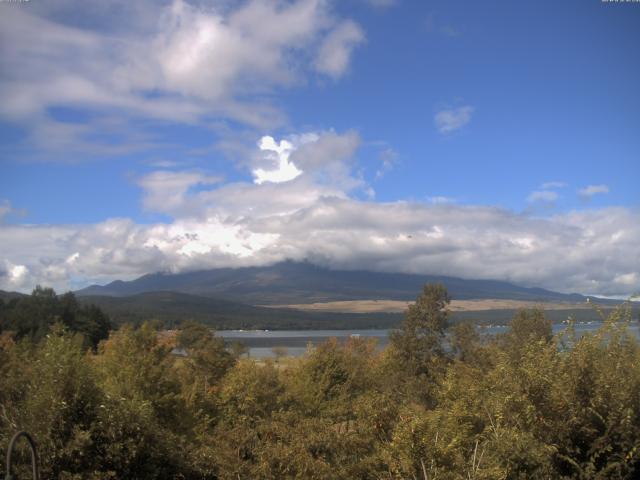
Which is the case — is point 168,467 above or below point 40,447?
below

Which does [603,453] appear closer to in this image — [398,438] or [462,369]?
[398,438]

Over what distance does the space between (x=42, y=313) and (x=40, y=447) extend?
10182 cm

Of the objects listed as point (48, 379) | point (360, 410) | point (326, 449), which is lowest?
point (326, 449)

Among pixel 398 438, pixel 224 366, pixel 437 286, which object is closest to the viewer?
pixel 398 438

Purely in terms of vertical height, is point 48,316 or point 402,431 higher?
point 402,431

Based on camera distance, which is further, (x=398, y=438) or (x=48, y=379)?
(x=48, y=379)

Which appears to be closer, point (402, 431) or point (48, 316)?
point (402, 431)

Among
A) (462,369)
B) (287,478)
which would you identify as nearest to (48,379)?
(287,478)

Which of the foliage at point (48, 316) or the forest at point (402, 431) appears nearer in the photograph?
the forest at point (402, 431)

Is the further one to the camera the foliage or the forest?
the foliage

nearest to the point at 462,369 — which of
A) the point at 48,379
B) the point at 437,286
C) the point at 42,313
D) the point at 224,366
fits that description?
the point at 437,286

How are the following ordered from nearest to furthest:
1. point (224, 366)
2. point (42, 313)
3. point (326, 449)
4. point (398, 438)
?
point (398, 438)
point (326, 449)
point (224, 366)
point (42, 313)

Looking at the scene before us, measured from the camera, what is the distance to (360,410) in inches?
570

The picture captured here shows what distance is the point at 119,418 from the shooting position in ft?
44.4
